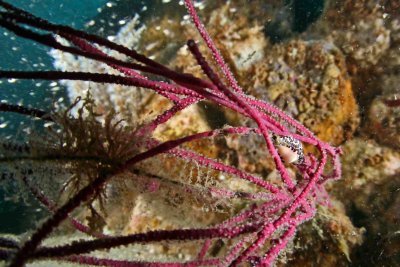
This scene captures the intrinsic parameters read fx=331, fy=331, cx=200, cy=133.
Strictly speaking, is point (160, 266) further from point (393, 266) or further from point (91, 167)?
point (393, 266)

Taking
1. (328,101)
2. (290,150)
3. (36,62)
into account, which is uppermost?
A: (36,62)

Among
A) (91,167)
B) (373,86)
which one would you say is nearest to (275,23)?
(373,86)


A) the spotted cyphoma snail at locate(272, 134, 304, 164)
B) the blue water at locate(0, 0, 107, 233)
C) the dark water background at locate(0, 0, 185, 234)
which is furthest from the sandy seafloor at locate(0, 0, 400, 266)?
the blue water at locate(0, 0, 107, 233)

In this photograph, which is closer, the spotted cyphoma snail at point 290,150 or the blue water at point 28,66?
the spotted cyphoma snail at point 290,150

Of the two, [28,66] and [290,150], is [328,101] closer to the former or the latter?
[290,150]

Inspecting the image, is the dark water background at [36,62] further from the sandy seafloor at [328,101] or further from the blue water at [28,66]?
the sandy seafloor at [328,101]

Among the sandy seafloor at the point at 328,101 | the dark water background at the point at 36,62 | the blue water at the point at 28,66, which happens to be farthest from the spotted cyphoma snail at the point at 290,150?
the blue water at the point at 28,66

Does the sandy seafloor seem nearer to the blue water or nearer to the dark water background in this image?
the dark water background

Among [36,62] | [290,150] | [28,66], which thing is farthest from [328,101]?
[28,66]

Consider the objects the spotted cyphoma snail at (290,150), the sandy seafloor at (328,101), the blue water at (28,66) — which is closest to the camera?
the spotted cyphoma snail at (290,150)
